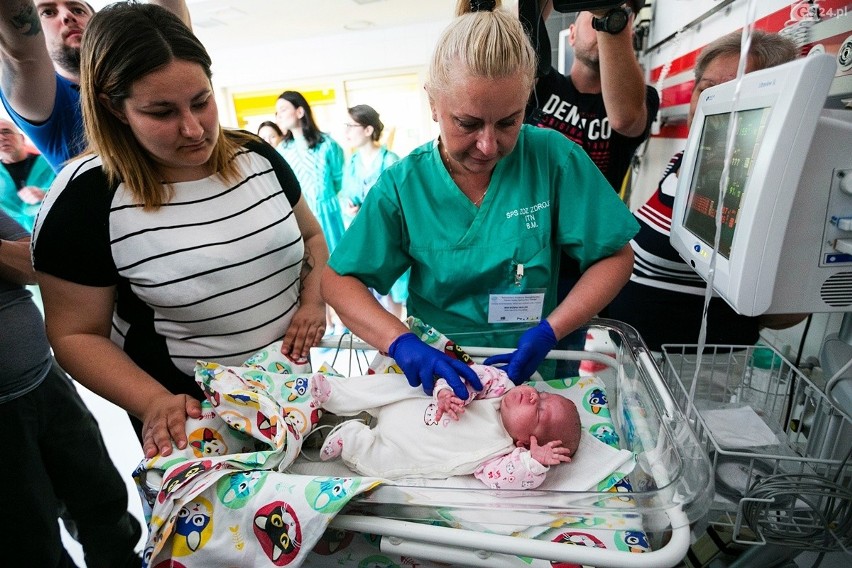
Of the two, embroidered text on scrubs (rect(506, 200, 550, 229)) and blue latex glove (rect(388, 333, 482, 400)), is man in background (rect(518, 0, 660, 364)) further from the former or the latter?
blue latex glove (rect(388, 333, 482, 400))

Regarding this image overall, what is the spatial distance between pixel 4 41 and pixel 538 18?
1395 millimetres

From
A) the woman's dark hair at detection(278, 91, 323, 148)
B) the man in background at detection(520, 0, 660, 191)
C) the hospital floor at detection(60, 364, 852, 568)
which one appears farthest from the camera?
the woman's dark hair at detection(278, 91, 323, 148)

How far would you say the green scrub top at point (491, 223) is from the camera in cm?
120

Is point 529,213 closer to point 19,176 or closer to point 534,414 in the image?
point 534,414

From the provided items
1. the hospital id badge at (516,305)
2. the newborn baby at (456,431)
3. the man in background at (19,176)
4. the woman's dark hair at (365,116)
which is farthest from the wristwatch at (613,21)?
the woman's dark hair at (365,116)

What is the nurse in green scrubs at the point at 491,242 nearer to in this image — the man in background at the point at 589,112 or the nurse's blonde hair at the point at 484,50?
the nurse's blonde hair at the point at 484,50

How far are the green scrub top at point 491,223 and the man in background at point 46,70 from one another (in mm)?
810

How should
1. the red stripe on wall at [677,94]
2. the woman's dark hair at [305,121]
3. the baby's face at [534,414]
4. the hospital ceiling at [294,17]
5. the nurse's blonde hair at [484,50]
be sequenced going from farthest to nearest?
the woman's dark hair at [305,121]
the hospital ceiling at [294,17]
the red stripe on wall at [677,94]
the baby's face at [534,414]
the nurse's blonde hair at [484,50]

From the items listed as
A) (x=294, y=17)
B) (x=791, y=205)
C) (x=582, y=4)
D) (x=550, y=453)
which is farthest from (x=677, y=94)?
(x=294, y=17)

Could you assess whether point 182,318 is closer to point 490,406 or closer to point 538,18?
point 490,406

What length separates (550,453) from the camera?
3.38ft

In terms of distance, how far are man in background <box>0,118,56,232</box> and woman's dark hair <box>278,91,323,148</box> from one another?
2852 millimetres

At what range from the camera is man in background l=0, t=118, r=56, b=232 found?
246 cm

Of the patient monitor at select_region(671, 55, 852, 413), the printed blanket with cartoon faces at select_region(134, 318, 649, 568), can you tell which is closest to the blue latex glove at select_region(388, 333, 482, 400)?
the printed blanket with cartoon faces at select_region(134, 318, 649, 568)
